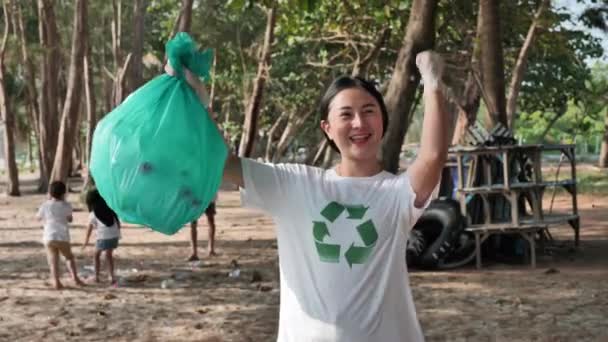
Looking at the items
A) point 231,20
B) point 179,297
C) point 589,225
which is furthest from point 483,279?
point 231,20

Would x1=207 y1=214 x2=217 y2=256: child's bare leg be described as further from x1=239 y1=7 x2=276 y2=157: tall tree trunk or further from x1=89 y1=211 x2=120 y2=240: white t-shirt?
x1=239 y1=7 x2=276 y2=157: tall tree trunk

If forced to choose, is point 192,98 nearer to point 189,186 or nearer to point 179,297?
point 189,186

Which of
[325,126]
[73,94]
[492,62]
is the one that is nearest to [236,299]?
[325,126]

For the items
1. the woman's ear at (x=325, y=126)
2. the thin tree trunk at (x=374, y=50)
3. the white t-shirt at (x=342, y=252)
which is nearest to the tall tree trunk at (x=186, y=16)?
the thin tree trunk at (x=374, y=50)

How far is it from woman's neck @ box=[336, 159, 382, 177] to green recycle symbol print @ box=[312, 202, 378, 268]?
116 millimetres

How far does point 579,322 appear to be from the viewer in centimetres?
644

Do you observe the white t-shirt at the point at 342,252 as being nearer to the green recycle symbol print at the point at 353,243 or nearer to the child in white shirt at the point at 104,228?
the green recycle symbol print at the point at 353,243

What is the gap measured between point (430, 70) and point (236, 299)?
5.66 meters

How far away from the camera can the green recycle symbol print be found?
6.79 feet

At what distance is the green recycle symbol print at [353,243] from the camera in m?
2.07

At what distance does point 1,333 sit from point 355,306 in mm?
4928

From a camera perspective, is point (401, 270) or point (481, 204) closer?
point (401, 270)

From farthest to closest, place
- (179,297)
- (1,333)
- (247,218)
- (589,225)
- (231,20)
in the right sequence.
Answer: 1. (231,20)
2. (247,218)
3. (589,225)
4. (179,297)
5. (1,333)

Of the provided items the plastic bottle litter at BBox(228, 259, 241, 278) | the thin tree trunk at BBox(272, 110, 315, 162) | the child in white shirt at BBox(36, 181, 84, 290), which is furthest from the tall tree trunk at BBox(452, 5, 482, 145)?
the thin tree trunk at BBox(272, 110, 315, 162)
